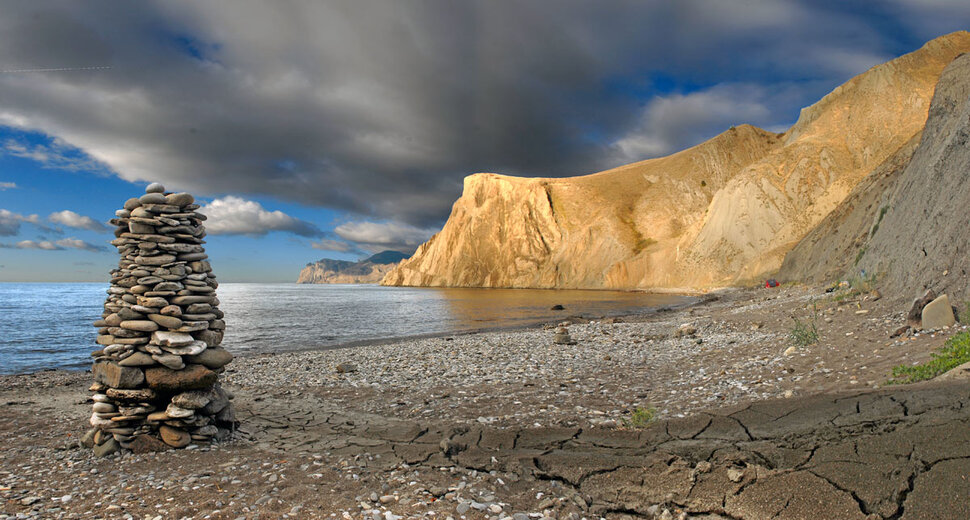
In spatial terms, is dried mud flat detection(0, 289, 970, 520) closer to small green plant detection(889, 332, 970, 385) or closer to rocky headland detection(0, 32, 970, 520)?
rocky headland detection(0, 32, 970, 520)

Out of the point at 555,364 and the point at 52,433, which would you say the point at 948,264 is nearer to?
the point at 555,364

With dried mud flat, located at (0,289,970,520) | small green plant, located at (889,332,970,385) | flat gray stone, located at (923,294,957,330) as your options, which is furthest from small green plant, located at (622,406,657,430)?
flat gray stone, located at (923,294,957,330)

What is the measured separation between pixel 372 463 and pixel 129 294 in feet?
16.6

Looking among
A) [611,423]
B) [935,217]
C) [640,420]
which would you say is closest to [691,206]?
[935,217]

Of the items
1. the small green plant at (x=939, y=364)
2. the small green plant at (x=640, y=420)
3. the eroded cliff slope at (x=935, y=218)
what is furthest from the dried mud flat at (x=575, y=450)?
the eroded cliff slope at (x=935, y=218)

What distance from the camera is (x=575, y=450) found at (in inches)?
248

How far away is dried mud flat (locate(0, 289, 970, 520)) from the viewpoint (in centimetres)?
434

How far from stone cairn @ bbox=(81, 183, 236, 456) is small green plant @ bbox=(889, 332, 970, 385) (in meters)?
10.2

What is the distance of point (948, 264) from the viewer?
31.9ft

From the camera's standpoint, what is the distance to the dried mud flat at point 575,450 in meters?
4.34

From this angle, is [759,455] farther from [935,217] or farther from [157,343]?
[935,217]

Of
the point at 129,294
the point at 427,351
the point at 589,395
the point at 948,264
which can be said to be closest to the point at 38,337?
the point at 427,351

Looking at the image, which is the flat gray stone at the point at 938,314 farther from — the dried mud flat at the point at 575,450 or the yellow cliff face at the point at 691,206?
the yellow cliff face at the point at 691,206

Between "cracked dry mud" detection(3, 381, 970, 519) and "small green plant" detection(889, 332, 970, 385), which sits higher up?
"small green plant" detection(889, 332, 970, 385)
